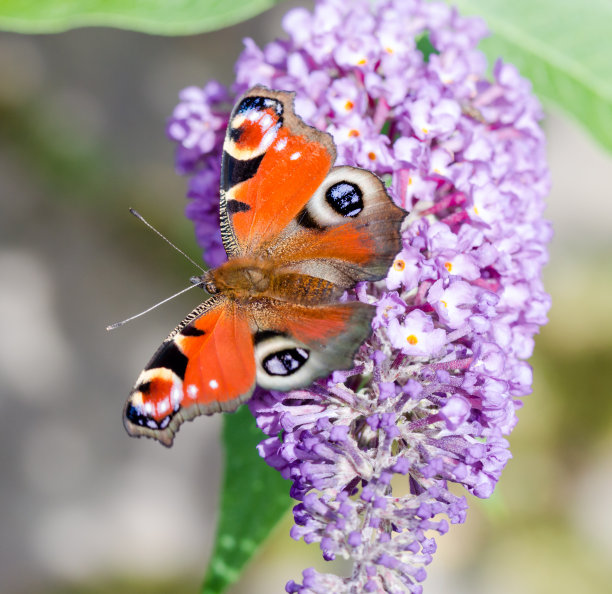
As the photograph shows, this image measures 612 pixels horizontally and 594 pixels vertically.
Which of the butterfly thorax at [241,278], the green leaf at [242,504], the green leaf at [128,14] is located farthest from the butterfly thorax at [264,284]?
the green leaf at [128,14]

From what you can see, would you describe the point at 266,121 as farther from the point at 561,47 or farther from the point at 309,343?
the point at 561,47

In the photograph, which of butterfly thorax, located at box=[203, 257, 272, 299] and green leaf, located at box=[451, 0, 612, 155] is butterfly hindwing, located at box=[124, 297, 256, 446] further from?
green leaf, located at box=[451, 0, 612, 155]

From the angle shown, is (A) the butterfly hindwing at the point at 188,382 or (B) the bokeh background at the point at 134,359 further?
(B) the bokeh background at the point at 134,359

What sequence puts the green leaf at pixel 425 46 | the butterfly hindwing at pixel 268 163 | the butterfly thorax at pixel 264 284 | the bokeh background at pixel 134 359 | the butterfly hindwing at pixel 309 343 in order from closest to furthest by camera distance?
the butterfly hindwing at pixel 309 343 < the butterfly thorax at pixel 264 284 < the butterfly hindwing at pixel 268 163 < the green leaf at pixel 425 46 < the bokeh background at pixel 134 359

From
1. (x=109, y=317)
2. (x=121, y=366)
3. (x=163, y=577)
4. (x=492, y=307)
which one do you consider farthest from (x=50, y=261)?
(x=492, y=307)

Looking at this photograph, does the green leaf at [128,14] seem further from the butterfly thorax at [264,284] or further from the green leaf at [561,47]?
the green leaf at [561,47]

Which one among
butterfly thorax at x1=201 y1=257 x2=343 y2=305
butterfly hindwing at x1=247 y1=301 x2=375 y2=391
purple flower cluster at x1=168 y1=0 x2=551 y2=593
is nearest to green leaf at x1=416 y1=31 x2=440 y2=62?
purple flower cluster at x1=168 y1=0 x2=551 y2=593

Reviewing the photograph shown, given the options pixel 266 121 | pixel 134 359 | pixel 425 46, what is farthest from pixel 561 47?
pixel 134 359
